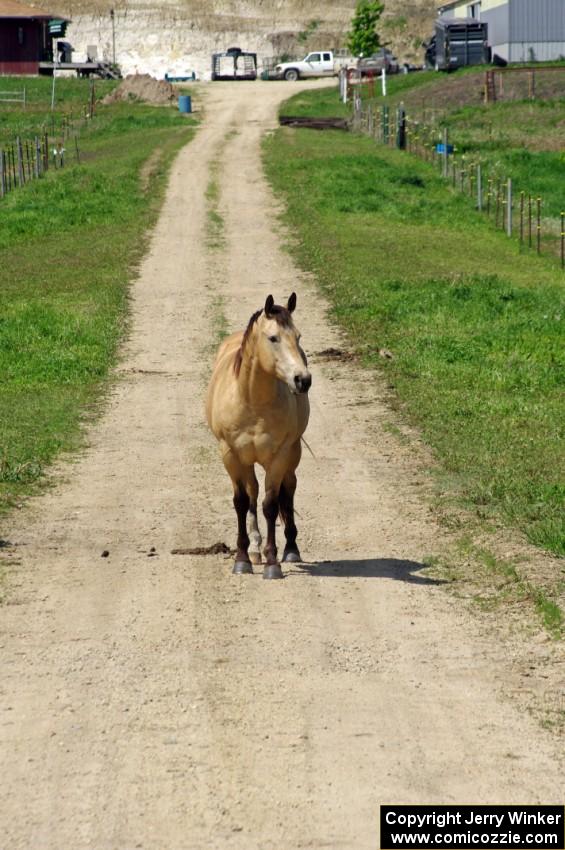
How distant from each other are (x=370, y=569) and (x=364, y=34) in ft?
267

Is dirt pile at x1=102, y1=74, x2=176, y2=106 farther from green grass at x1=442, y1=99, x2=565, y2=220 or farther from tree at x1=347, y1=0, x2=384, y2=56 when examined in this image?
tree at x1=347, y1=0, x2=384, y2=56

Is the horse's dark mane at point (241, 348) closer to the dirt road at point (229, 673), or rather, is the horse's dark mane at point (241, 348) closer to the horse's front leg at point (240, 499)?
the horse's front leg at point (240, 499)

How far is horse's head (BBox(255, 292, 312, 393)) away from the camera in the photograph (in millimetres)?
10070

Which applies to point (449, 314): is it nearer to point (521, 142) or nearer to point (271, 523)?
point (271, 523)

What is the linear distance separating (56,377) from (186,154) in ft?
102

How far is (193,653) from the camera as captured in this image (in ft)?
29.9

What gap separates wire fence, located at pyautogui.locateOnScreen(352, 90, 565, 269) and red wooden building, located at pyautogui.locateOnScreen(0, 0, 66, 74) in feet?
Answer: 107

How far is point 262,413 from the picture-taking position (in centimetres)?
1076

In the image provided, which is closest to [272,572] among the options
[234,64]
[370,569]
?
[370,569]

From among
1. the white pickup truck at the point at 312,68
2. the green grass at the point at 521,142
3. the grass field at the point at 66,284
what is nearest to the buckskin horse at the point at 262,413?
the grass field at the point at 66,284

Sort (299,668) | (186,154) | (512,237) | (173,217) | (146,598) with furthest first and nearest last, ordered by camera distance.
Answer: (186,154) < (173,217) < (512,237) < (146,598) < (299,668)

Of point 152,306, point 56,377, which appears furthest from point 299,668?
point 152,306

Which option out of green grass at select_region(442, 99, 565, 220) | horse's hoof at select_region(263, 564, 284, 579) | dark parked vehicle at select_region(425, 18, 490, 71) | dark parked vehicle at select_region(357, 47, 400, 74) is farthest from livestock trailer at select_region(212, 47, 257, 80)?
horse's hoof at select_region(263, 564, 284, 579)

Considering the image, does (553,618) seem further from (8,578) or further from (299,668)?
(8,578)
